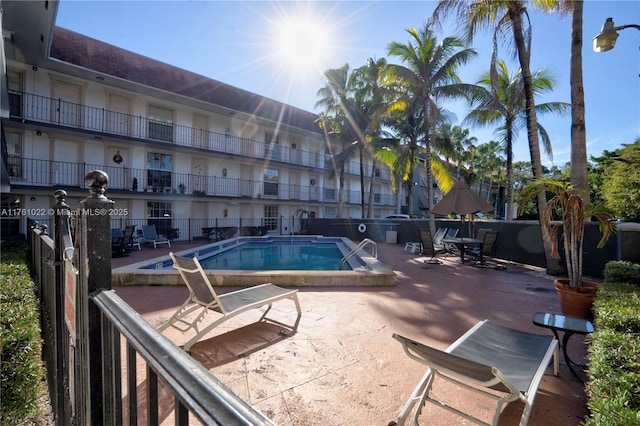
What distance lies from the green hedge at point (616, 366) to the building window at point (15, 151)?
1890 cm

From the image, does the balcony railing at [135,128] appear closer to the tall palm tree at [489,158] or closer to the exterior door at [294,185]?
the exterior door at [294,185]

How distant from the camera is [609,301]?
3.33 m

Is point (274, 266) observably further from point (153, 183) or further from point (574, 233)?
point (153, 183)

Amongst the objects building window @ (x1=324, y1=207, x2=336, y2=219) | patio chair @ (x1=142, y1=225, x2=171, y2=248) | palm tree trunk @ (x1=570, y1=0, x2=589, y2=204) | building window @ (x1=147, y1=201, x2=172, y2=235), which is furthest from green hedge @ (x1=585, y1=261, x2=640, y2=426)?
building window @ (x1=324, y1=207, x2=336, y2=219)

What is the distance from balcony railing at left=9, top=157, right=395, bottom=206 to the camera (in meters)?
13.6

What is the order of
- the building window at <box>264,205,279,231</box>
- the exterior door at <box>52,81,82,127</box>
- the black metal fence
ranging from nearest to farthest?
the black metal fence < the exterior door at <box>52,81,82,127</box> < the building window at <box>264,205,279,231</box>

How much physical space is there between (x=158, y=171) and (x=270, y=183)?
8036 millimetres

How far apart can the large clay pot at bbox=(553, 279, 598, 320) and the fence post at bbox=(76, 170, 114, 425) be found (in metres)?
5.86

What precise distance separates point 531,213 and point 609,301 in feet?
89.8

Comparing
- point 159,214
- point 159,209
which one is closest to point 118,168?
point 159,209

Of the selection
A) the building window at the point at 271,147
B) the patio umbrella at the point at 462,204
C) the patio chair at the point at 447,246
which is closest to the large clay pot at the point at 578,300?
the patio umbrella at the point at 462,204

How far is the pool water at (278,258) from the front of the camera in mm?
11000

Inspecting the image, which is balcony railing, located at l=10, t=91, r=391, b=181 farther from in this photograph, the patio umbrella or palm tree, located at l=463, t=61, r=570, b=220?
the patio umbrella

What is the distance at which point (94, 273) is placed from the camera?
127cm
